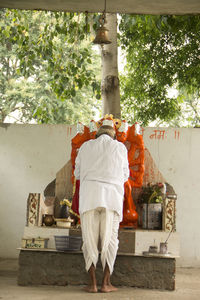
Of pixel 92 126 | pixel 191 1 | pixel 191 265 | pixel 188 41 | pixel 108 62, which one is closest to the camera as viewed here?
pixel 191 1

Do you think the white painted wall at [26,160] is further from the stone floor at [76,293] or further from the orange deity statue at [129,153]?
the stone floor at [76,293]

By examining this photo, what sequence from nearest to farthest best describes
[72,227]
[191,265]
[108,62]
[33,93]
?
1. [72,227]
2. [191,265]
3. [108,62]
4. [33,93]

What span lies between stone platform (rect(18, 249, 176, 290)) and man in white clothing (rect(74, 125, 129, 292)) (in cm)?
35

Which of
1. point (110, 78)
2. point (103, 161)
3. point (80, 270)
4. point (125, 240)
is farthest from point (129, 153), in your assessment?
point (110, 78)

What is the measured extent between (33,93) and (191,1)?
1508 cm

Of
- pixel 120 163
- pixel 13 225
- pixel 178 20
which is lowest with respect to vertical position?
pixel 13 225

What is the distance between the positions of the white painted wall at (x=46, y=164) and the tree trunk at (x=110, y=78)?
28.5 inches

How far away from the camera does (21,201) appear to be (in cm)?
860

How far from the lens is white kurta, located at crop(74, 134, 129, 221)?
5.59 metres

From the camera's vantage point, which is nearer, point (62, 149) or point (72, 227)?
point (72, 227)

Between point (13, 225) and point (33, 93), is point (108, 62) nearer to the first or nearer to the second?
point (13, 225)

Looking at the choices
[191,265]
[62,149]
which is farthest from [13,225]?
[191,265]

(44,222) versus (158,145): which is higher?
(158,145)

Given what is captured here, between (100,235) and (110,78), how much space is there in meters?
3.97
